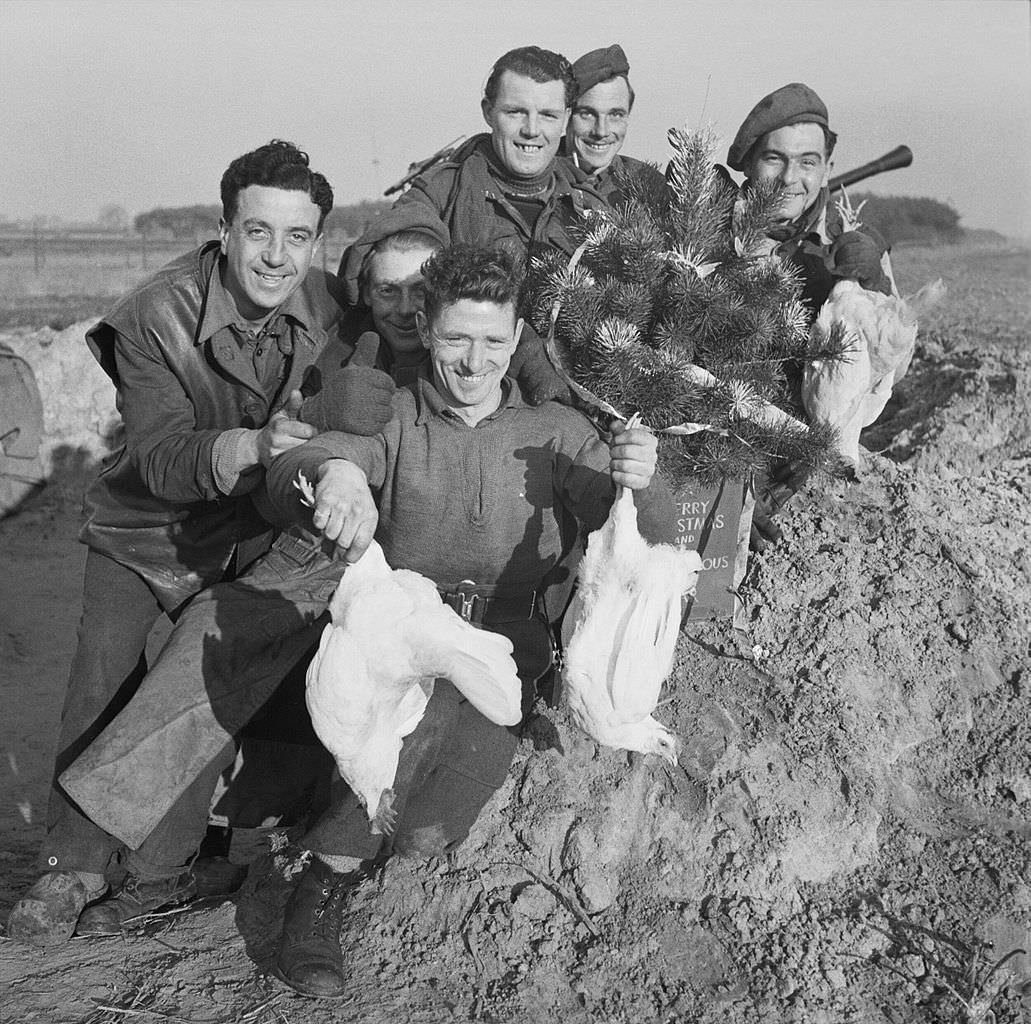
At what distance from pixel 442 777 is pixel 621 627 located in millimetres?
Result: 644

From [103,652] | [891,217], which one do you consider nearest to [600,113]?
[103,652]

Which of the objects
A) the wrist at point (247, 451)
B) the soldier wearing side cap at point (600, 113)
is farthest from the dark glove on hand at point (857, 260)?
the wrist at point (247, 451)

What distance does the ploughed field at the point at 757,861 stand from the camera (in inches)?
117

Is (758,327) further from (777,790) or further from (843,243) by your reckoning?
(777,790)

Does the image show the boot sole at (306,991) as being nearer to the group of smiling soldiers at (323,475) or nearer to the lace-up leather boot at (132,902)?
the group of smiling soldiers at (323,475)

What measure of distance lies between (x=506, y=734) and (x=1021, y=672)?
5.80 feet

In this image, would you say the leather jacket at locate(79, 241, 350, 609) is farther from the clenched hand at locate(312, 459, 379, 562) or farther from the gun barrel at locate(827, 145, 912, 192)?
the gun barrel at locate(827, 145, 912, 192)

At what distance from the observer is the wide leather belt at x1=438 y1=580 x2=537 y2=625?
10.1ft

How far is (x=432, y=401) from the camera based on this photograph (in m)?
3.05

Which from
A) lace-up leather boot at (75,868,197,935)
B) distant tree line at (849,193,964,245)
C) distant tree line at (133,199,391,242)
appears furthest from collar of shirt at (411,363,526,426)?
distant tree line at (849,193,964,245)

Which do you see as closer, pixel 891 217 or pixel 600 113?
pixel 600 113

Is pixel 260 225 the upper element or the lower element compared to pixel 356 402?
upper

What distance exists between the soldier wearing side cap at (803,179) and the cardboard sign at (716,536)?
0.66 metres

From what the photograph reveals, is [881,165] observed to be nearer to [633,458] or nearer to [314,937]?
[633,458]
